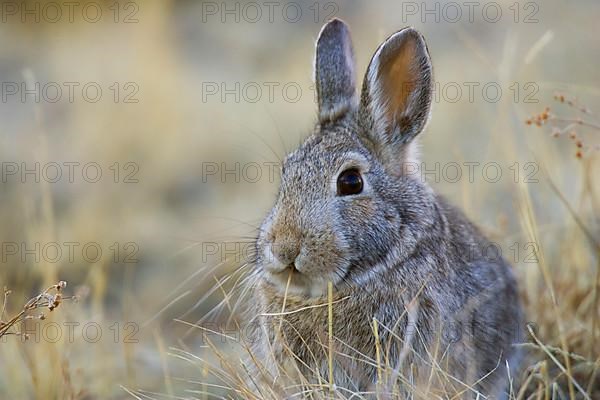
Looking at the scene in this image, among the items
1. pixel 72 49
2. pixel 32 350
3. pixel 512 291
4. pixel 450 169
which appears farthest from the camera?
pixel 72 49

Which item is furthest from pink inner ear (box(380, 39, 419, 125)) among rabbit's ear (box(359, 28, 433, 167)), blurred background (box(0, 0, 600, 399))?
blurred background (box(0, 0, 600, 399))

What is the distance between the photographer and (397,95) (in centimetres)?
422

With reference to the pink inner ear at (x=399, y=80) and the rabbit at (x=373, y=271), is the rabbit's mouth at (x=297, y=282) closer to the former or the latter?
the rabbit at (x=373, y=271)

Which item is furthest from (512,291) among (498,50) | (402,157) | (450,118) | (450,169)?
(498,50)

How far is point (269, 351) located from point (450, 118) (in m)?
6.00

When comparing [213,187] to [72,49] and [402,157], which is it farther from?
[402,157]

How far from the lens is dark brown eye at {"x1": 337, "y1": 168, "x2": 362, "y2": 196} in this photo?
3.86 meters

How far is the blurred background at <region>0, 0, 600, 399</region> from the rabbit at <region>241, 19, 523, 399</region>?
0.51m

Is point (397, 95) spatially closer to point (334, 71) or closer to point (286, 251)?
point (334, 71)

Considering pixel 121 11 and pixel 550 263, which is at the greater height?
pixel 121 11

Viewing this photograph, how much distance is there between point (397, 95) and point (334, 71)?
0.38 meters

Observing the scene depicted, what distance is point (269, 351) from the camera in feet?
13.1

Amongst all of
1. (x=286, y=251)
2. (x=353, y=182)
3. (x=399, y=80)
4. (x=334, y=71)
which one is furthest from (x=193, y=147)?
(x=286, y=251)

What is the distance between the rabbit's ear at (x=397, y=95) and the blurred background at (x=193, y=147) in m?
0.70
